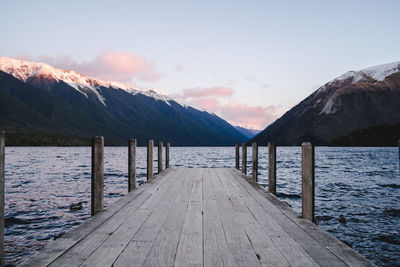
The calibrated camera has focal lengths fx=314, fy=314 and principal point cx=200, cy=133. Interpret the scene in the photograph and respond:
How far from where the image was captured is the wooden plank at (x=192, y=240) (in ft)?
10.5

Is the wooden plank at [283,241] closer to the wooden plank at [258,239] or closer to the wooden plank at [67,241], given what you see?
the wooden plank at [258,239]

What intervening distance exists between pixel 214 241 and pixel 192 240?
0.89 feet

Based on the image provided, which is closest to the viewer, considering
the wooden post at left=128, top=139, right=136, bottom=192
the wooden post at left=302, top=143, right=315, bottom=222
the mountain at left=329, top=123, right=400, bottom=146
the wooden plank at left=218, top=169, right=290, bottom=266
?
the wooden plank at left=218, top=169, right=290, bottom=266

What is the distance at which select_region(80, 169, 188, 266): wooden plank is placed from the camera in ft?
10.6

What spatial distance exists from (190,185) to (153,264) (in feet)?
20.0

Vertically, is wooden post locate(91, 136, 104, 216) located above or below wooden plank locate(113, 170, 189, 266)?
above

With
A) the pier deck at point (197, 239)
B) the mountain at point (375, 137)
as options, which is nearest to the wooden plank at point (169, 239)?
the pier deck at point (197, 239)

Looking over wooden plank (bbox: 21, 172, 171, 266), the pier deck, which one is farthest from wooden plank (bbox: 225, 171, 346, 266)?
wooden plank (bbox: 21, 172, 171, 266)

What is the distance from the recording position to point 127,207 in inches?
234

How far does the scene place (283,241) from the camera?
3883mm

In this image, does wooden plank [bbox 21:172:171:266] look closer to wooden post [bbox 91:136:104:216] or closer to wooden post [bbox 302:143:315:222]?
wooden post [bbox 91:136:104:216]

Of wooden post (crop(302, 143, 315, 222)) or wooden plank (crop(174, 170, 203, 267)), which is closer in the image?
wooden plank (crop(174, 170, 203, 267))

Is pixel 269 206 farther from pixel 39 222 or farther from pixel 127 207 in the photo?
pixel 39 222

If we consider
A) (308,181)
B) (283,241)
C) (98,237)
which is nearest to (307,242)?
(283,241)
